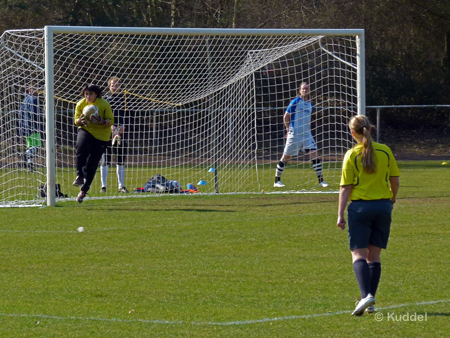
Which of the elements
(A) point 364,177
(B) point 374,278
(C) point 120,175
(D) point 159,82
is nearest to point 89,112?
(C) point 120,175

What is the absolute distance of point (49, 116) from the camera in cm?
Answer: 1200

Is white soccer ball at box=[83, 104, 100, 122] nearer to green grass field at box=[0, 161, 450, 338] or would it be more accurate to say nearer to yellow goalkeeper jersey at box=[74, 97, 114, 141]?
yellow goalkeeper jersey at box=[74, 97, 114, 141]

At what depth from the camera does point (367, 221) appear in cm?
581

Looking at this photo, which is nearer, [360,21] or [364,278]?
[364,278]

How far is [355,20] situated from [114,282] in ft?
81.3

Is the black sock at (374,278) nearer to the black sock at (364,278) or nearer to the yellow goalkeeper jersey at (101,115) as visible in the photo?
the black sock at (364,278)

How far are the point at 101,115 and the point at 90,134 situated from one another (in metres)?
0.37

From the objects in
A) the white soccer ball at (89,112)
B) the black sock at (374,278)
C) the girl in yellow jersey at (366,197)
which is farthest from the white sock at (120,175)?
the black sock at (374,278)

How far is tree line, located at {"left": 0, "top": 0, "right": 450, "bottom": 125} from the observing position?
27.0 m

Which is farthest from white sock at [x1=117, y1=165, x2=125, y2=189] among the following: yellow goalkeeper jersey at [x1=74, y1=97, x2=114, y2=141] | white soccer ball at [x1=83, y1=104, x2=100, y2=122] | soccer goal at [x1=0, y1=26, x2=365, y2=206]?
white soccer ball at [x1=83, y1=104, x2=100, y2=122]

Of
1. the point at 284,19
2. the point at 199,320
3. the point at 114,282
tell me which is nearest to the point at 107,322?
the point at 199,320

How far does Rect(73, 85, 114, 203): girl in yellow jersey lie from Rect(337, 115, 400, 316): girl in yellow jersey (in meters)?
6.60

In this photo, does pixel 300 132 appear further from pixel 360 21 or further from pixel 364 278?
pixel 360 21

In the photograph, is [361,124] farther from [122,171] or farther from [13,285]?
[122,171]
